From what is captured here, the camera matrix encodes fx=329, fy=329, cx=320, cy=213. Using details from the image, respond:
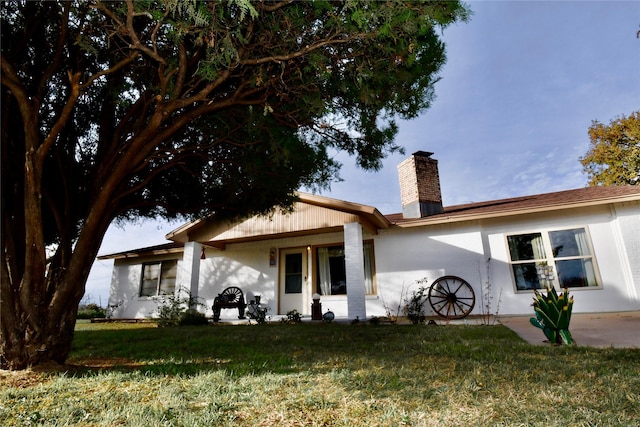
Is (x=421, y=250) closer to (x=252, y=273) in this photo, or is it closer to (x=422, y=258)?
(x=422, y=258)

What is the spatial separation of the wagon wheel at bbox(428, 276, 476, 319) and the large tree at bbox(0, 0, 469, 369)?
5572 millimetres

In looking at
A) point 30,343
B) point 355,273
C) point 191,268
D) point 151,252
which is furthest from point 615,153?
point 30,343

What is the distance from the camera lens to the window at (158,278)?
1309 centimetres

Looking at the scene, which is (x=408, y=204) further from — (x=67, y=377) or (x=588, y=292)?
(x=67, y=377)

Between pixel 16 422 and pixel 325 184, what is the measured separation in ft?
14.0

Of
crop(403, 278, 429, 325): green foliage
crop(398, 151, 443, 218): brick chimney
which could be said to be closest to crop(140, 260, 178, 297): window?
crop(403, 278, 429, 325): green foliage

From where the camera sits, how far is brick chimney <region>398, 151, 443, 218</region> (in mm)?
10242

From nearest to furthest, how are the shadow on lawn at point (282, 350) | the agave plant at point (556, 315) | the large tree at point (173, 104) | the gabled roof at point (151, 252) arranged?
the large tree at point (173, 104) < the shadow on lawn at point (282, 350) < the agave plant at point (556, 315) < the gabled roof at point (151, 252)

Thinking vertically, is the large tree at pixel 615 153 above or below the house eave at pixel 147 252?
above

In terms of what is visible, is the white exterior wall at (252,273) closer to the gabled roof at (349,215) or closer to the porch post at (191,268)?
the gabled roof at (349,215)

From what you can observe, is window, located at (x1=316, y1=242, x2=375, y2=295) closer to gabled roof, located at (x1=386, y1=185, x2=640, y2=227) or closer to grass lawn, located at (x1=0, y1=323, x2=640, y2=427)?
gabled roof, located at (x1=386, y1=185, x2=640, y2=227)

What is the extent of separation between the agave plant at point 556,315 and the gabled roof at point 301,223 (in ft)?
15.5

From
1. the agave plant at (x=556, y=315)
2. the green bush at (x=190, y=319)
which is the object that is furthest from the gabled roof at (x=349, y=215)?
the agave plant at (x=556, y=315)

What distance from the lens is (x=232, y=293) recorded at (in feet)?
38.1
